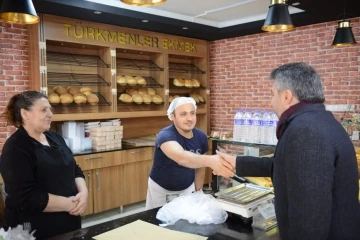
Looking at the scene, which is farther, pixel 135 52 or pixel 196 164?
pixel 135 52

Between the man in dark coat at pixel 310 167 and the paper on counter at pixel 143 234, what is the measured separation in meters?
0.52

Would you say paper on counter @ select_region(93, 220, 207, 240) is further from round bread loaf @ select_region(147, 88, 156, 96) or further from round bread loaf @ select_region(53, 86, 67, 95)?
round bread loaf @ select_region(147, 88, 156, 96)

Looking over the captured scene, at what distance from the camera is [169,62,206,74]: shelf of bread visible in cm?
627

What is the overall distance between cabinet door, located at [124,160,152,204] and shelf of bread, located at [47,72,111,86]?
133 centimetres

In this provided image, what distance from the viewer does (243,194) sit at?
1989mm

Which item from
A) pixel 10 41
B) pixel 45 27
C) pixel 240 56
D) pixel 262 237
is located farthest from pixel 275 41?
pixel 262 237

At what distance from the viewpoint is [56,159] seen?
90.4 inches

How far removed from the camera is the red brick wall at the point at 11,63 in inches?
165

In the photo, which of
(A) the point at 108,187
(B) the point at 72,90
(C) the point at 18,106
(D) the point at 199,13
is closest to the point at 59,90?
(B) the point at 72,90

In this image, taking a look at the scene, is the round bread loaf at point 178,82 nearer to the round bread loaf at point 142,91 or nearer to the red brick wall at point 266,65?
the round bread loaf at point 142,91

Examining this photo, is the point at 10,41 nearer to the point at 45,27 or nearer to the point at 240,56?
the point at 45,27

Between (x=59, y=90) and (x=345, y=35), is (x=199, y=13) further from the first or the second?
(x=59, y=90)

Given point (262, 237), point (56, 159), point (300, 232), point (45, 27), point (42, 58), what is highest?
point (45, 27)

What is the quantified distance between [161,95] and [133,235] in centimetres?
416
